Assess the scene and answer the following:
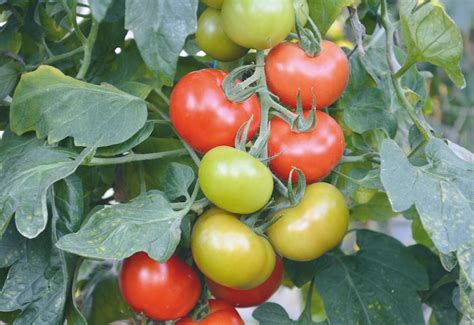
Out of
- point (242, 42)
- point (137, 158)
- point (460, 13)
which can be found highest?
point (242, 42)

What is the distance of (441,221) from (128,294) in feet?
1.01

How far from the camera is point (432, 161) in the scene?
645mm

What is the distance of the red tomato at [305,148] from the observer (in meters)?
0.65

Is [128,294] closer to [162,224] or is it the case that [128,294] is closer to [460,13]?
[162,224]

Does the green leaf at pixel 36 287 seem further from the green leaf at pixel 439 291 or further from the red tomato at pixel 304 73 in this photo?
the green leaf at pixel 439 291

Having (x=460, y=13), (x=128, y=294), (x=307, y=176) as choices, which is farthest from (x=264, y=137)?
(x=460, y=13)

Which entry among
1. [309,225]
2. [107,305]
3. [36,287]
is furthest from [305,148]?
[107,305]

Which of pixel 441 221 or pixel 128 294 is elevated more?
pixel 441 221

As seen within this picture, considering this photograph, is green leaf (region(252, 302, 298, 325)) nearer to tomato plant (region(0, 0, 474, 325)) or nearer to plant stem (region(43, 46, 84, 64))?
tomato plant (region(0, 0, 474, 325))

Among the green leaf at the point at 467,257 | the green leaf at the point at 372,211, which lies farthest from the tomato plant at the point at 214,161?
the green leaf at the point at 372,211

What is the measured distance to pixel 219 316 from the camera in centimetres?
69

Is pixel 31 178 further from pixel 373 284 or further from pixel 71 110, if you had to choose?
pixel 373 284

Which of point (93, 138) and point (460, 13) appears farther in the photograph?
point (460, 13)

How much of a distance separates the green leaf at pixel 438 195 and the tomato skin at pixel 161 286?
0.22m
